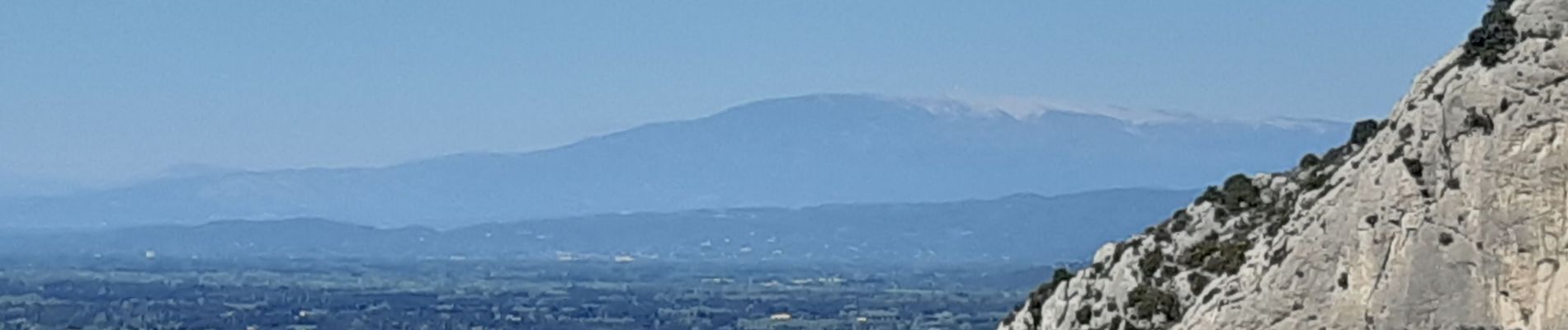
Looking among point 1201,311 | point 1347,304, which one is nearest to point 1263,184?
point 1201,311

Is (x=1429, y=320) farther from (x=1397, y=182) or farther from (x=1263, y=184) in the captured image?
(x=1263, y=184)

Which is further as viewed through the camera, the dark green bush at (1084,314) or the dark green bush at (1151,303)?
the dark green bush at (1084,314)

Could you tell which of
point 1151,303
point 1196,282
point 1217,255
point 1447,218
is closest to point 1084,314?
point 1151,303

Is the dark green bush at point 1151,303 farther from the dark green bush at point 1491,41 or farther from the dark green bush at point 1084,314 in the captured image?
the dark green bush at point 1491,41

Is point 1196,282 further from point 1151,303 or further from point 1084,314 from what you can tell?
point 1084,314

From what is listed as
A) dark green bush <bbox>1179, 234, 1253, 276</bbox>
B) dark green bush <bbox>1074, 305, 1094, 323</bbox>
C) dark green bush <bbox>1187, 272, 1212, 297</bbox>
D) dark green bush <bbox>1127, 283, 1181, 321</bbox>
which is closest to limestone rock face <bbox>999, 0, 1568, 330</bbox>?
dark green bush <bbox>1179, 234, 1253, 276</bbox>

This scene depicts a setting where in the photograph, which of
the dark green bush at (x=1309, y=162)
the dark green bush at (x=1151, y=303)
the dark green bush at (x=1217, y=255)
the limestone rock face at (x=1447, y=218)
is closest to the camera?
the limestone rock face at (x=1447, y=218)

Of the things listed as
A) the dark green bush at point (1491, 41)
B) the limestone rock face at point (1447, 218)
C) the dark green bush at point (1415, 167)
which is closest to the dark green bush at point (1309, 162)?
the limestone rock face at point (1447, 218)

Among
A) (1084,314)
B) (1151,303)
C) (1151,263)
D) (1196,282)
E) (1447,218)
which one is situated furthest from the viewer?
(1084,314)
